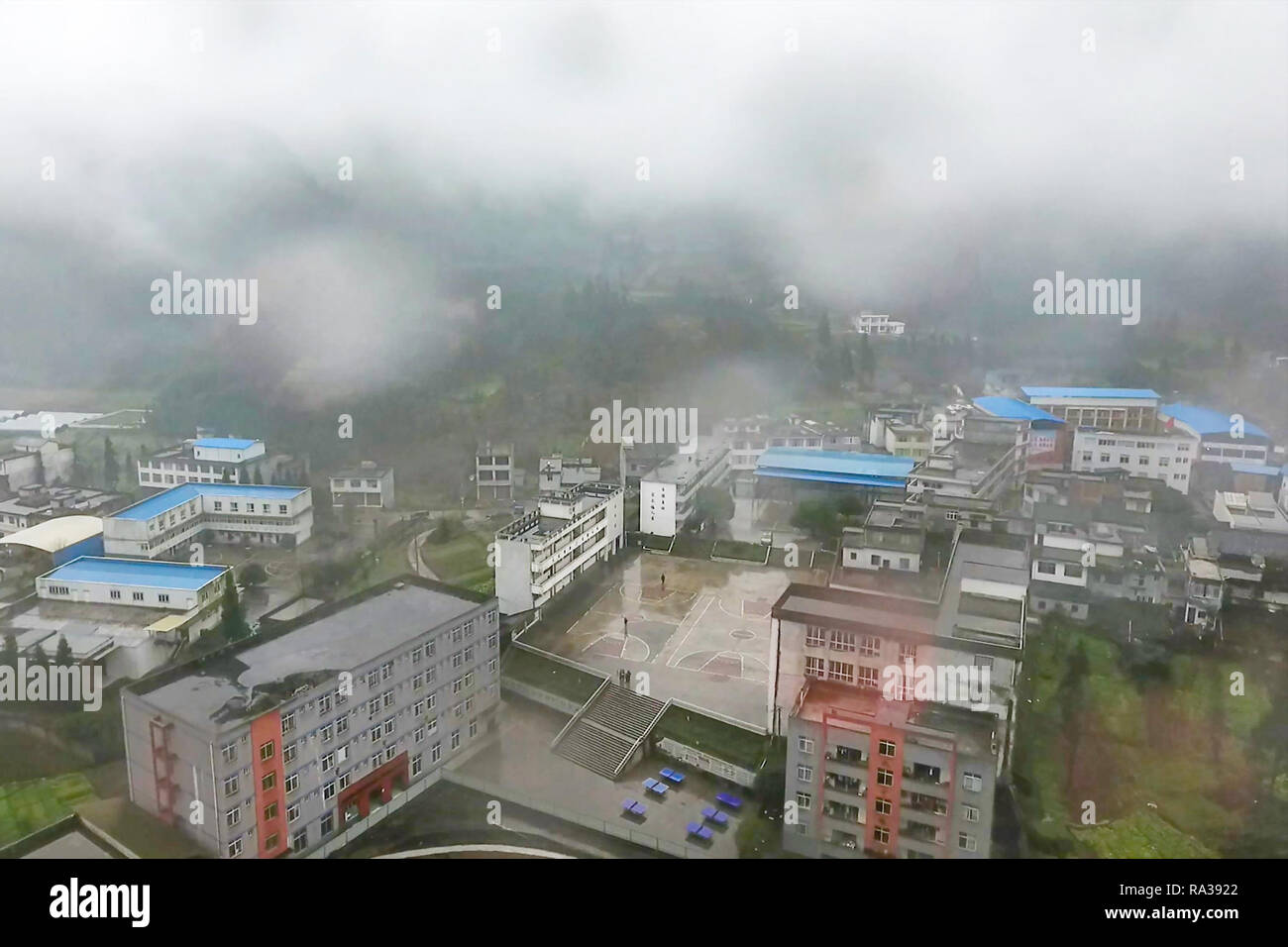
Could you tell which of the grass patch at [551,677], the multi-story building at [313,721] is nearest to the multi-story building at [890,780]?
the grass patch at [551,677]

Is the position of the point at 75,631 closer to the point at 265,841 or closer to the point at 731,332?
the point at 265,841

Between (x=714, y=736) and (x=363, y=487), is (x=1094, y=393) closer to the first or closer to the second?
(x=714, y=736)

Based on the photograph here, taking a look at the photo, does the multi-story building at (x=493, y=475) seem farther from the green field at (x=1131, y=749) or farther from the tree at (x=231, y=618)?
the green field at (x=1131, y=749)

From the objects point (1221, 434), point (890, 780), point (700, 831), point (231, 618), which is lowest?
point (700, 831)

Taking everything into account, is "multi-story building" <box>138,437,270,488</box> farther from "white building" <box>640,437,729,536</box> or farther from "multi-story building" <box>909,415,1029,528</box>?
"multi-story building" <box>909,415,1029,528</box>

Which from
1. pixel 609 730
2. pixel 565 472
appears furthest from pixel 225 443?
pixel 609 730
